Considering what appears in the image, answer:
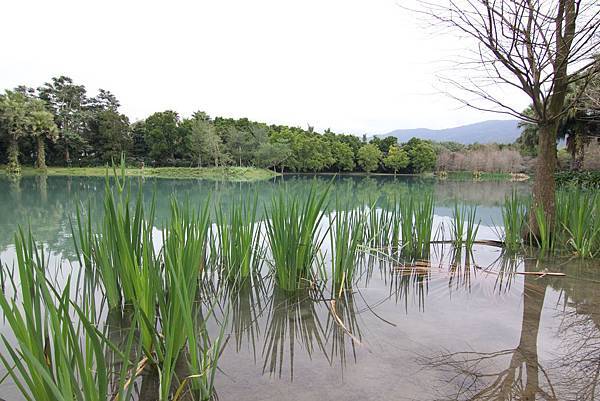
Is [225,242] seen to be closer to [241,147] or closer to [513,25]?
[513,25]

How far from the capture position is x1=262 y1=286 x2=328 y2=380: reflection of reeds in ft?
5.34

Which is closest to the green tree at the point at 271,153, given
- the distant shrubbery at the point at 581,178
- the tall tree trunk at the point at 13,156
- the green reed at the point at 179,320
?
the tall tree trunk at the point at 13,156

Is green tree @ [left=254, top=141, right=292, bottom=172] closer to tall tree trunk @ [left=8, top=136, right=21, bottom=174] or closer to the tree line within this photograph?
the tree line

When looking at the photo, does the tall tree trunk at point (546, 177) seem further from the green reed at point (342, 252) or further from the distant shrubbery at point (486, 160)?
the distant shrubbery at point (486, 160)

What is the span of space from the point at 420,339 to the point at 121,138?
102ft

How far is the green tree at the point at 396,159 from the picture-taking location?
1565 inches

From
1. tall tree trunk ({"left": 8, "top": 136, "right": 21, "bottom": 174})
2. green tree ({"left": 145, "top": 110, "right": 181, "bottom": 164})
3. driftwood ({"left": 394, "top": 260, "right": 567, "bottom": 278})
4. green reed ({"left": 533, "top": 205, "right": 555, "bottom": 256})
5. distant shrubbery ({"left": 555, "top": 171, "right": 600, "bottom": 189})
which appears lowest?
driftwood ({"left": 394, "top": 260, "right": 567, "bottom": 278})

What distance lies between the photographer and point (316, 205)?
231cm

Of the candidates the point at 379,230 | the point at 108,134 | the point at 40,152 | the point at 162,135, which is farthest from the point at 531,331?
the point at 108,134

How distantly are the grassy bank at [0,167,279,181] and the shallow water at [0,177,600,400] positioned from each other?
2223cm

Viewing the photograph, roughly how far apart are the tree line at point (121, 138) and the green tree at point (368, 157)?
4.59 metres

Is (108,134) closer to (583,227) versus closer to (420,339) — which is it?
(583,227)

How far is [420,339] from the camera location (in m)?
1.80

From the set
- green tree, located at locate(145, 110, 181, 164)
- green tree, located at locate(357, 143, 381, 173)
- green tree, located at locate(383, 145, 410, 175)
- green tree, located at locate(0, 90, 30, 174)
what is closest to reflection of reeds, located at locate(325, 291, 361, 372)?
green tree, located at locate(0, 90, 30, 174)
